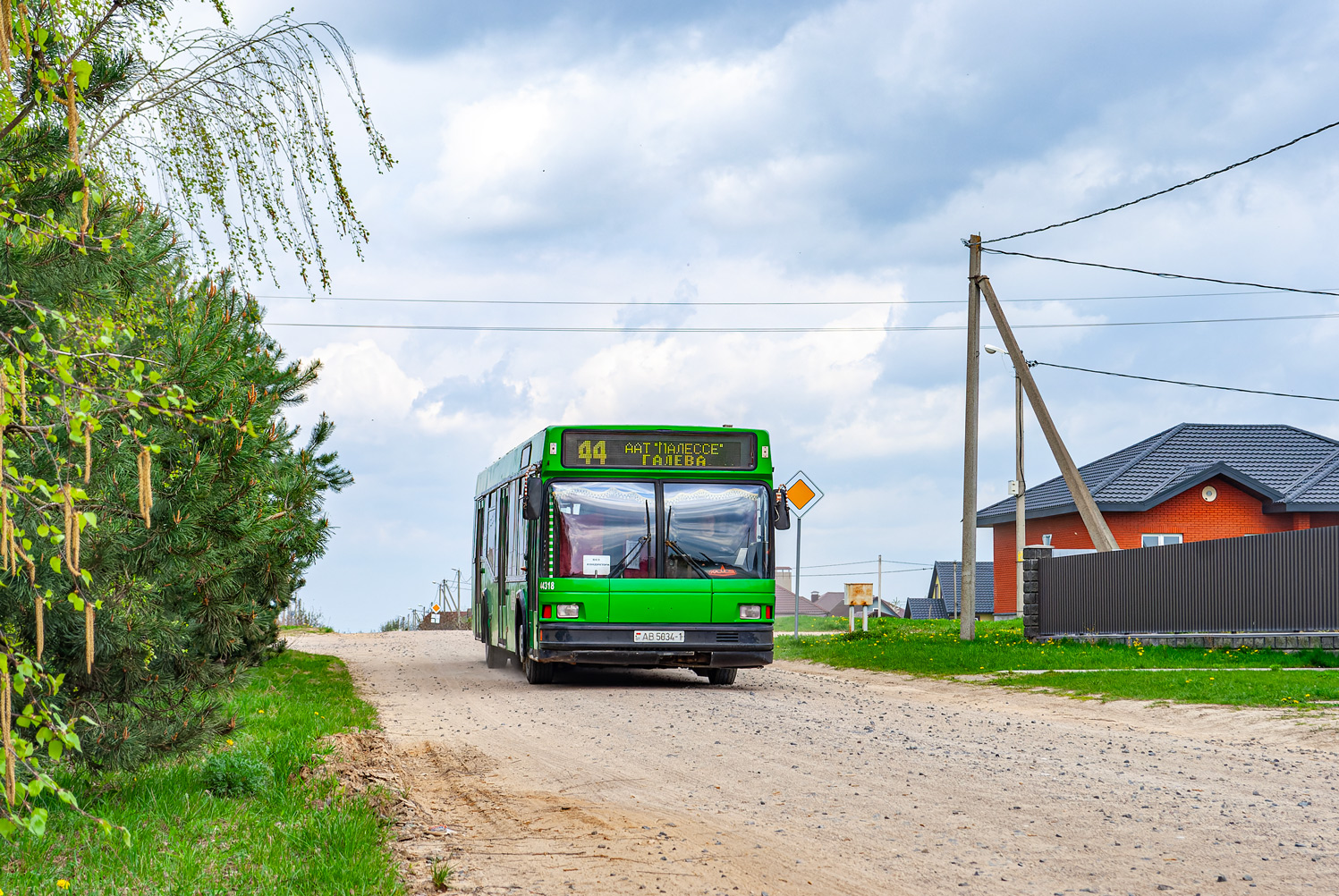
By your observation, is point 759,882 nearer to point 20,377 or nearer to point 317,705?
point 20,377

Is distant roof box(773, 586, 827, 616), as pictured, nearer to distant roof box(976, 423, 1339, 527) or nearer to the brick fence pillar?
distant roof box(976, 423, 1339, 527)

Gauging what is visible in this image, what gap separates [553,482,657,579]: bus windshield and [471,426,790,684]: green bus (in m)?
0.01

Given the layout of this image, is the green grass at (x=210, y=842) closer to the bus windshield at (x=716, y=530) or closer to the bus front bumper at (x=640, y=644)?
the bus front bumper at (x=640, y=644)

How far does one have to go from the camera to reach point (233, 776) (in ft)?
23.9

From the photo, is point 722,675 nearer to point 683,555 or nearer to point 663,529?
point 683,555

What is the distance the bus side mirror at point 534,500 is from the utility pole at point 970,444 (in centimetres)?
1111

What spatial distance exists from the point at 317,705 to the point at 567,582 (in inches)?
152

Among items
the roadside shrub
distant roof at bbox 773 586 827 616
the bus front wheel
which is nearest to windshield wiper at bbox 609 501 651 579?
the bus front wheel

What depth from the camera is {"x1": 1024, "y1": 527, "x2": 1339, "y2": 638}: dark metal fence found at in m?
19.9

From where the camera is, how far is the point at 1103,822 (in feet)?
22.1

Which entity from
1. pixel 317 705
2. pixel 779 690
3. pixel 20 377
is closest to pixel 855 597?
pixel 779 690

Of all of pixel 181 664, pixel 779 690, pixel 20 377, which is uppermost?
pixel 20 377

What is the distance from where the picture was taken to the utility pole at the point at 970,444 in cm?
2394

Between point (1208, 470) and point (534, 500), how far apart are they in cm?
2899
